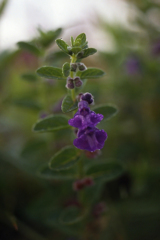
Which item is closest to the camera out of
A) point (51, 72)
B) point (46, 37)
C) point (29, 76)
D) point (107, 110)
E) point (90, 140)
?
point (90, 140)

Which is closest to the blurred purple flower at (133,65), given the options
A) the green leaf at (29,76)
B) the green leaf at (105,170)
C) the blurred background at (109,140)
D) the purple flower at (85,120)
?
the blurred background at (109,140)

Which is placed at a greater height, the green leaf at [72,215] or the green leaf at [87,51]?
Result: the green leaf at [87,51]

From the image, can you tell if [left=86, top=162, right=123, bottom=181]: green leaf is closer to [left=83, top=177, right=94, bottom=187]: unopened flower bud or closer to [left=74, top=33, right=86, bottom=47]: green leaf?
[left=83, top=177, right=94, bottom=187]: unopened flower bud

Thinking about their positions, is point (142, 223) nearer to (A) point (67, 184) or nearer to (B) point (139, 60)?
(A) point (67, 184)

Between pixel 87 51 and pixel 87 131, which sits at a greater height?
pixel 87 51

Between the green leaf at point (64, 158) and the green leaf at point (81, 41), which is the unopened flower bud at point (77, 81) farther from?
the green leaf at point (64, 158)

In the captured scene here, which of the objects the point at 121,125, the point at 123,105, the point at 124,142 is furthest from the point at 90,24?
the point at 124,142

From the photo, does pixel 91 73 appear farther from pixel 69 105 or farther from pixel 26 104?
pixel 26 104

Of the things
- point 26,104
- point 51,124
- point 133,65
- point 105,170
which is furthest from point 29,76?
point 133,65
